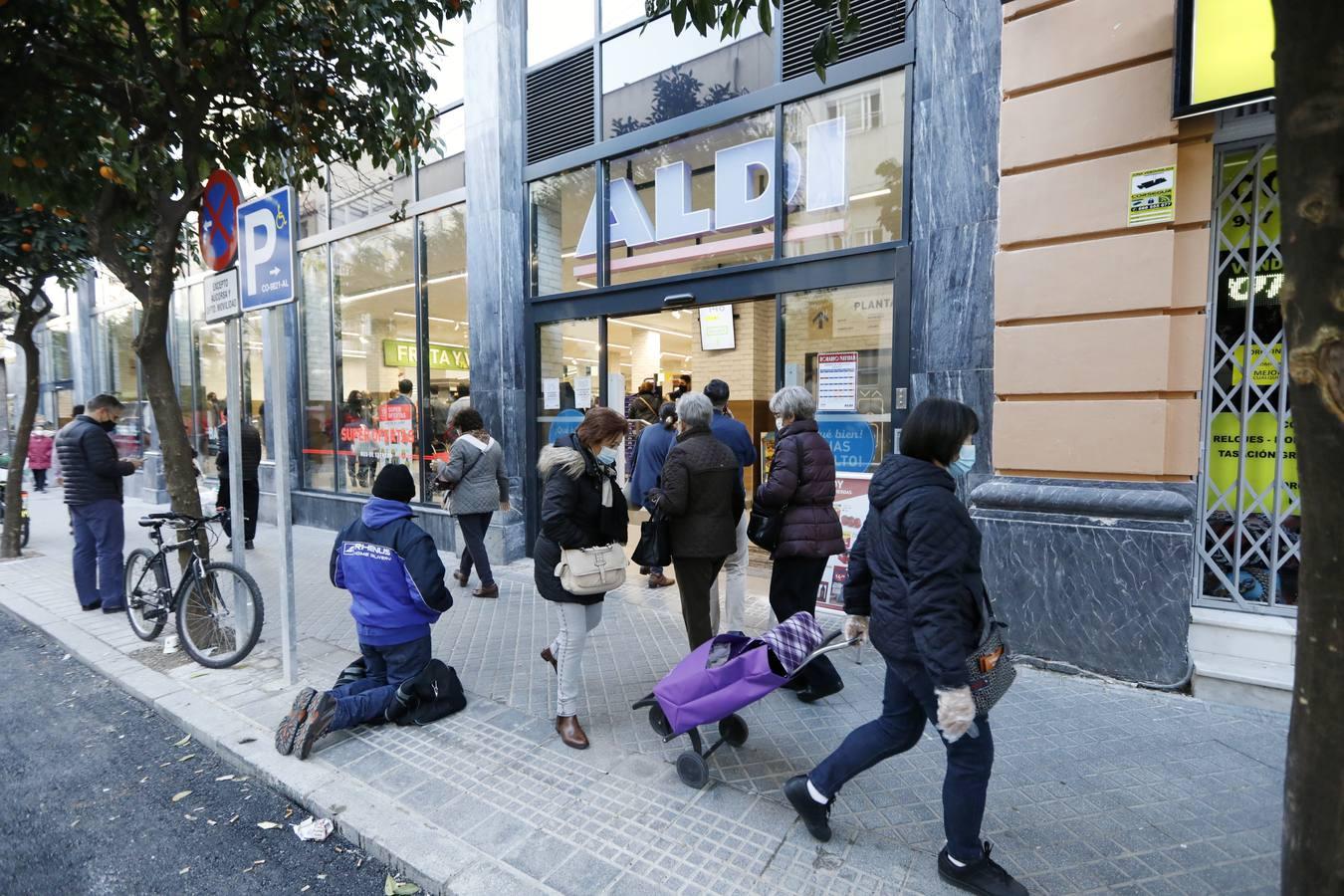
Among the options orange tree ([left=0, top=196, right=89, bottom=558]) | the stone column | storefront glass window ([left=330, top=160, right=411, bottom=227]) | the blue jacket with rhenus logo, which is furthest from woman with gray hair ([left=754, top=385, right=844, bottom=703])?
orange tree ([left=0, top=196, right=89, bottom=558])

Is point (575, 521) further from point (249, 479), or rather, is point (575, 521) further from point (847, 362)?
point (249, 479)

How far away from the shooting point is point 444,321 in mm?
9078

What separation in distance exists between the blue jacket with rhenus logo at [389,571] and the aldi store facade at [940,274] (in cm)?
144

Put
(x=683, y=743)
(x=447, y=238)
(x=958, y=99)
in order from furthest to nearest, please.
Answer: (x=447, y=238), (x=958, y=99), (x=683, y=743)

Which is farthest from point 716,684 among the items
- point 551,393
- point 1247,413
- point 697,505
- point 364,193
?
point 364,193

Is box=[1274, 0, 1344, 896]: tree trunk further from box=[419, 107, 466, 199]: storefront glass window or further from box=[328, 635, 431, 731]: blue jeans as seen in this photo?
box=[419, 107, 466, 199]: storefront glass window

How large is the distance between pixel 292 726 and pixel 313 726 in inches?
5.6

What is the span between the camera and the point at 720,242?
6645 millimetres

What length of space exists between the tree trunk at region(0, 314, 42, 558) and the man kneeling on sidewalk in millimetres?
7617

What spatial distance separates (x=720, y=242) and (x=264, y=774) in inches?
217

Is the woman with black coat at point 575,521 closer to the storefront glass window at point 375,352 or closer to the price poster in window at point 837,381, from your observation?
the price poster in window at point 837,381

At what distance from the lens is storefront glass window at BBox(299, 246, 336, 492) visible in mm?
10641

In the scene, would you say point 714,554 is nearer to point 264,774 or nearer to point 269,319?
point 264,774

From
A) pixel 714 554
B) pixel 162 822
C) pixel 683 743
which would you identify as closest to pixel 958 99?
pixel 714 554
